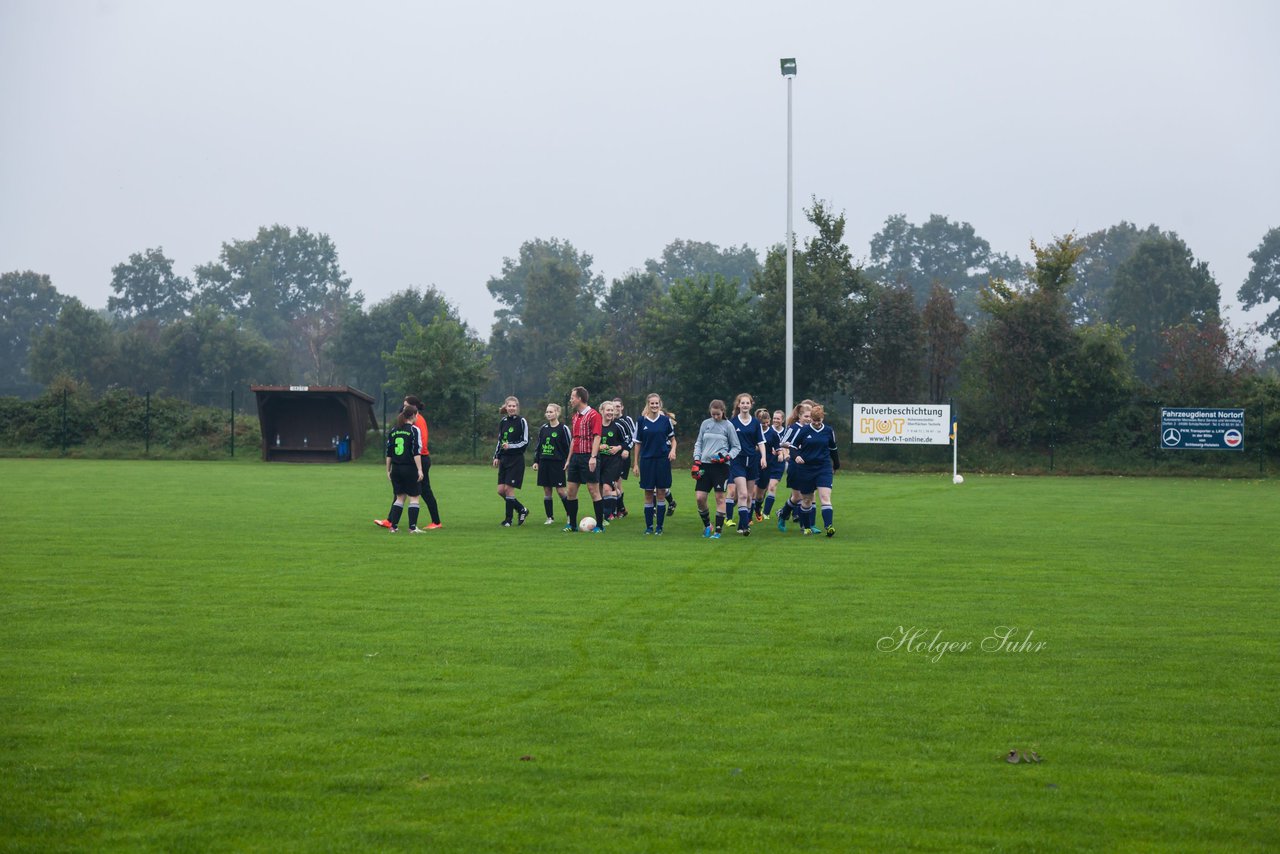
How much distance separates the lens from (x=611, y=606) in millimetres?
9781

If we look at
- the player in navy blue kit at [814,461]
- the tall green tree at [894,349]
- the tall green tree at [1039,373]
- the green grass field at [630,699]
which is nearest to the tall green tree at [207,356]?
the tall green tree at [894,349]

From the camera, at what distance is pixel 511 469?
17.2 m

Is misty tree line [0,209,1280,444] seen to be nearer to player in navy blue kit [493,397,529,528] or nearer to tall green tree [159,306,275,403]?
tall green tree [159,306,275,403]

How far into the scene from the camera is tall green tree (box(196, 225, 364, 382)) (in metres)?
106

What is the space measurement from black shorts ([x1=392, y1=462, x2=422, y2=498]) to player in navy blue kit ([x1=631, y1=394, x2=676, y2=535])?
124 inches

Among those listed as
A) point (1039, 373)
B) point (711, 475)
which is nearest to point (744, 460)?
point (711, 475)

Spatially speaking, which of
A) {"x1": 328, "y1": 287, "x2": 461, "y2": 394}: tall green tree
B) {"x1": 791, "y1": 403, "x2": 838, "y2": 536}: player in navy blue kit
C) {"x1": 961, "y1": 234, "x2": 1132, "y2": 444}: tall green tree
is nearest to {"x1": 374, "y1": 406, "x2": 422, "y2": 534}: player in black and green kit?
{"x1": 791, "y1": 403, "x2": 838, "y2": 536}: player in navy blue kit

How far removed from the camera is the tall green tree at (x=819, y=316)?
41.9m

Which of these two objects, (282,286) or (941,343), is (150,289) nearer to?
(282,286)

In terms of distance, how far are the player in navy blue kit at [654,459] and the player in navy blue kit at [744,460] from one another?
926 millimetres

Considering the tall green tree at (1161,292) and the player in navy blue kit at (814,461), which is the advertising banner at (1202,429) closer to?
the player in navy blue kit at (814,461)

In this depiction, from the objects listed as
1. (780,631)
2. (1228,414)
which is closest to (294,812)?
(780,631)

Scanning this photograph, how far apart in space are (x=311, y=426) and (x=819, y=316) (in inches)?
758

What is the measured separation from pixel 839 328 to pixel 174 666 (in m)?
36.6
